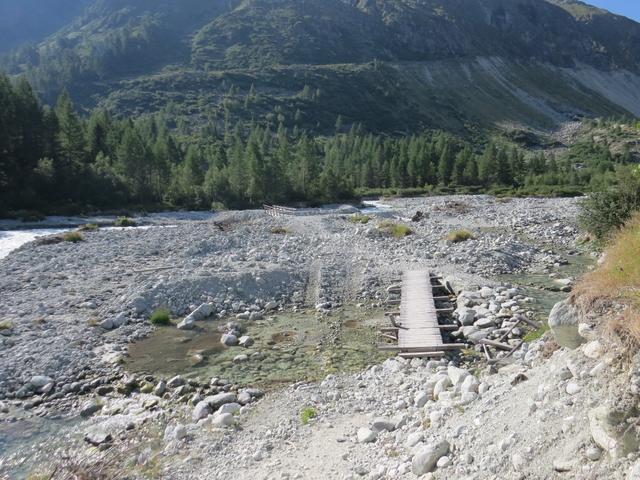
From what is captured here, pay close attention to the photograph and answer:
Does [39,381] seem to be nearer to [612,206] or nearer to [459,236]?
[459,236]

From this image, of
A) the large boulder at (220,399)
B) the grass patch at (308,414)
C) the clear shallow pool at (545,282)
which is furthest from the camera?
the clear shallow pool at (545,282)

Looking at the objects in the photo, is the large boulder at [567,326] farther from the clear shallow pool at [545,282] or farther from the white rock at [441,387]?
the clear shallow pool at [545,282]

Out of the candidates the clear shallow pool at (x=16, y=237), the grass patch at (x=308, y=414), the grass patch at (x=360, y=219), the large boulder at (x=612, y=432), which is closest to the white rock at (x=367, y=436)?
the grass patch at (x=308, y=414)

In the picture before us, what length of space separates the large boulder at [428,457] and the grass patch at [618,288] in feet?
9.56

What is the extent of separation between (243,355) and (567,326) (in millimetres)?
9548

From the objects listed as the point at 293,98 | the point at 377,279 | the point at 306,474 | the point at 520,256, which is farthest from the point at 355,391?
the point at 293,98

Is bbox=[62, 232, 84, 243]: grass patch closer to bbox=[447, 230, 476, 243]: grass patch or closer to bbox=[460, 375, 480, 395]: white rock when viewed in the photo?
bbox=[447, 230, 476, 243]: grass patch

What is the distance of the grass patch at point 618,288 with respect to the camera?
22.2ft

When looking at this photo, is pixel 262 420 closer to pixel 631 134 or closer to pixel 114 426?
pixel 114 426

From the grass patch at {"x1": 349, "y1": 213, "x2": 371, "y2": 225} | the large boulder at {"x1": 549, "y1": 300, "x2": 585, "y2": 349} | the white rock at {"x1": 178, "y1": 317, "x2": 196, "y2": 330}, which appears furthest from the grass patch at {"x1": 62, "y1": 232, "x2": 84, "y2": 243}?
the large boulder at {"x1": 549, "y1": 300, "x2": 585, "y2": 349}

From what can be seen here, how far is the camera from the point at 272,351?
50.7 feet

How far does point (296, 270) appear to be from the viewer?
24.3m

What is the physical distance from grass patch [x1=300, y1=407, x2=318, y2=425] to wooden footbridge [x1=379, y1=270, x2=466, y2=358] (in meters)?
3.93

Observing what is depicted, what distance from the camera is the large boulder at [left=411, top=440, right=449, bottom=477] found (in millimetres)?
7375
